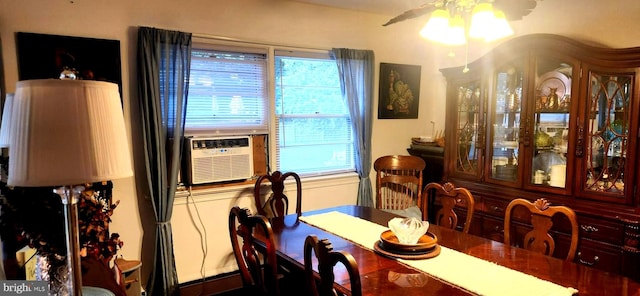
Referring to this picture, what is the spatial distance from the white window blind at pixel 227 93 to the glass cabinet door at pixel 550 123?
2.11 m

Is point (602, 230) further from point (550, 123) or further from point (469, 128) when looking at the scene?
point (469, 128)

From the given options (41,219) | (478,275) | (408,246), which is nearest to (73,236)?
(41,219)

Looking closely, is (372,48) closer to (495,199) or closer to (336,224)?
(495,199)

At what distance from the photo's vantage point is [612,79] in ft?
8.18

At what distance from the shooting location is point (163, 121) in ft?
9.12

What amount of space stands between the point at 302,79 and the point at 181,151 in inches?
48.6

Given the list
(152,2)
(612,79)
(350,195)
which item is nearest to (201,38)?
(152,2)

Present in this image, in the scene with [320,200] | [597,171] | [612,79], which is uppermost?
[612,79]

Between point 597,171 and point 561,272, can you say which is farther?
point 597,171

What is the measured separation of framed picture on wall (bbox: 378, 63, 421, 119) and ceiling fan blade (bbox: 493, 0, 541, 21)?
7.13 feet

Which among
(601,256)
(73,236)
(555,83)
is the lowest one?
(601,256)

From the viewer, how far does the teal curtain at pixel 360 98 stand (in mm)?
3561

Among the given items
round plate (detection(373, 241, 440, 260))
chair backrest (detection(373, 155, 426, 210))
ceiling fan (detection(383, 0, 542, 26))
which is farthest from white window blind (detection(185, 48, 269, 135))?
round plate (detection(373, 241, 440, 260))

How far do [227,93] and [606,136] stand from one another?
2.70 meters
